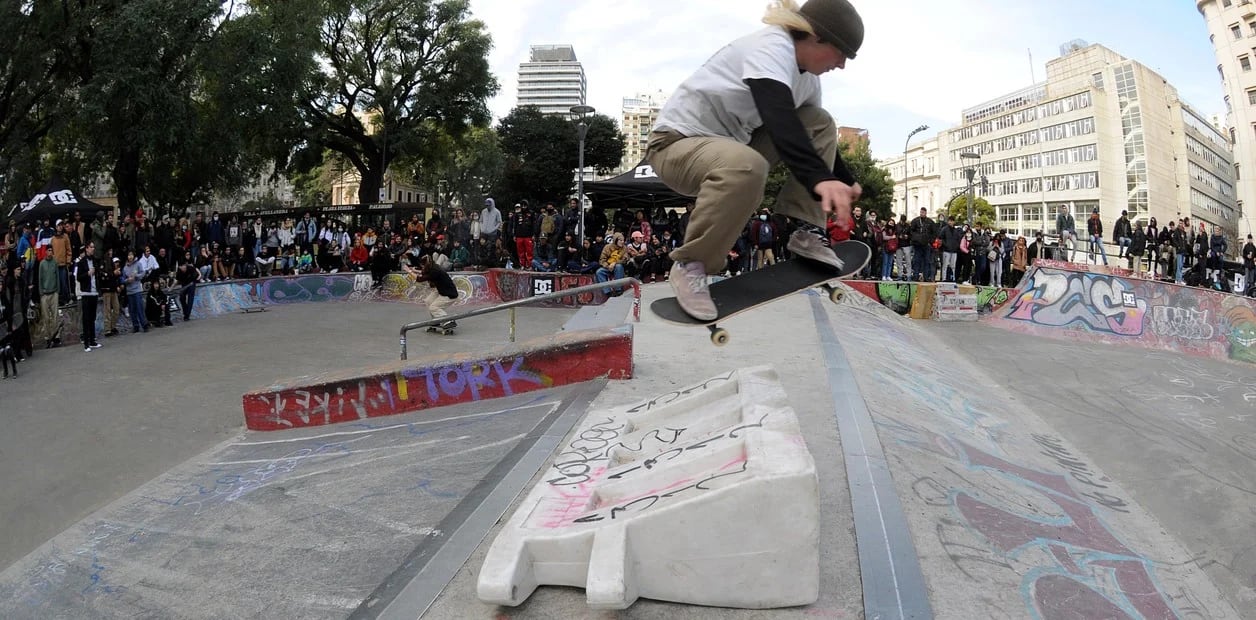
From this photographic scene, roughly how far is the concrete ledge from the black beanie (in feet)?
11.0

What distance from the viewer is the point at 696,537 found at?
2.34m

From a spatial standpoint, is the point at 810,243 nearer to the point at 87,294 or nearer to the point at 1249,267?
the point at 87,294

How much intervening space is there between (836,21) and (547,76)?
189 metres

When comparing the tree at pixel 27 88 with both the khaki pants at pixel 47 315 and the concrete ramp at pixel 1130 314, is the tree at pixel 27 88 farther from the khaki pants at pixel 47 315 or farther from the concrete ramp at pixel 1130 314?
the concrete ramp at pixel 1130 314

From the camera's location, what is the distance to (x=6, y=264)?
1077 centimetres

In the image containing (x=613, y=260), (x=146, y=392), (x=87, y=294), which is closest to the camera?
(x=146, y=392)

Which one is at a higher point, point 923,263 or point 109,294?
point 923,263

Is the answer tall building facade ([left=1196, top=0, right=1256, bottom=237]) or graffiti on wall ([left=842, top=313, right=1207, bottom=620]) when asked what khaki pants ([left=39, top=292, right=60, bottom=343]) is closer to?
graffiti on wall ([left=842, top=313, right=1207, bottom=620])

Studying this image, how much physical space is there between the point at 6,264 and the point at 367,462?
9592mm

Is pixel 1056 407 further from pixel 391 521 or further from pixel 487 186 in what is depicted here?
pixel 487 186

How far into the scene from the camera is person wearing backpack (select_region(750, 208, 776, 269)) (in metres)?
14.4

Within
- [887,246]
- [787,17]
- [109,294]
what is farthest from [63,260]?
[887,246]

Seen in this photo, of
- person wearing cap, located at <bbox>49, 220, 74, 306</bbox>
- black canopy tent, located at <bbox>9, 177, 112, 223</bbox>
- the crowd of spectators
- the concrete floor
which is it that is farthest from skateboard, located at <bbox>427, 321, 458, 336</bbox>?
black canopy tent, located at <bbox>9, 177, 112, 223</bbox>

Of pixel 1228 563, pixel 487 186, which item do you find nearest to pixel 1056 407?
pixel 1228 563
